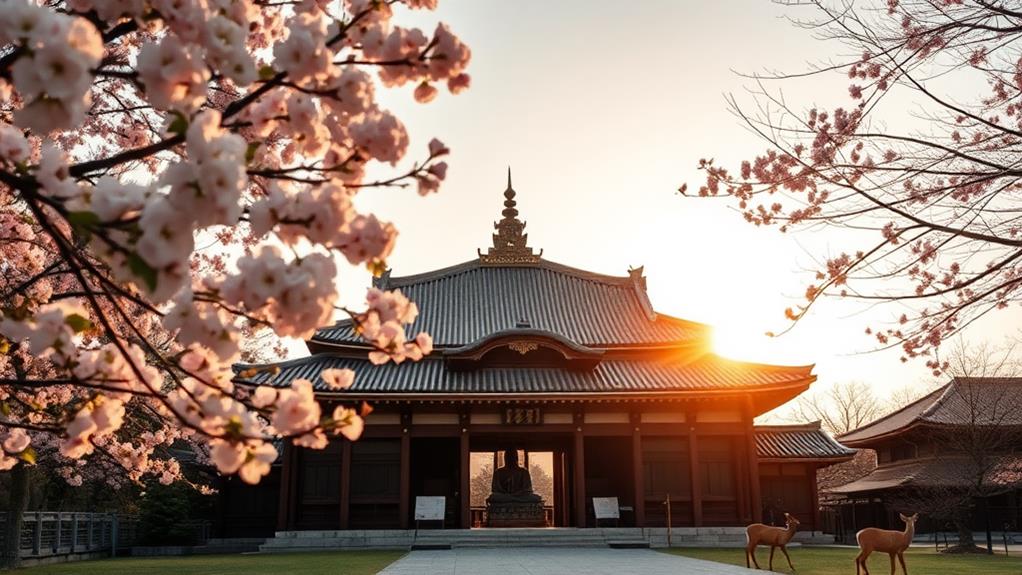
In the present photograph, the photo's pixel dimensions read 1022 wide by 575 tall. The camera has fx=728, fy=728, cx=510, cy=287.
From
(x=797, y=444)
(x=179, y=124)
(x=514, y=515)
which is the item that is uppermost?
(x=179, y=124)

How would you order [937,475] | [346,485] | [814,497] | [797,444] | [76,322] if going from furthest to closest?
[937,475]
[797,444]
[814,497]
[346,485]
[76,322]

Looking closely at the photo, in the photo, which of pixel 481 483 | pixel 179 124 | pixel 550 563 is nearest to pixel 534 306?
pixel 481 483

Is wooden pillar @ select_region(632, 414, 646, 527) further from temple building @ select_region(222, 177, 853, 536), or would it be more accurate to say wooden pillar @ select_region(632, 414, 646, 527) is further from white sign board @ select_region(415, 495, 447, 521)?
white sign board @ select_region(415, 495, 447, 521)

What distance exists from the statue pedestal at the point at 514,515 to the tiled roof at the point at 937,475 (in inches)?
529

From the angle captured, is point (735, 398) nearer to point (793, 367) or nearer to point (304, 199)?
point (793, 367)

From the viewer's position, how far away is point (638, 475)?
20516 millimetres

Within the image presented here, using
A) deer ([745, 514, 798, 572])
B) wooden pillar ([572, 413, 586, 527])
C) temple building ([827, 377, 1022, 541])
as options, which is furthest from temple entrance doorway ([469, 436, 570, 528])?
temple building ([827, 377, 1022, 541])

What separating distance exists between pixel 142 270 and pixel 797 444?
25040mm

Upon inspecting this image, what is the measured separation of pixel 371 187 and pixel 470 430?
18542mm

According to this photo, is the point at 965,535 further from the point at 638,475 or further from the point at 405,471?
the point at 405,471

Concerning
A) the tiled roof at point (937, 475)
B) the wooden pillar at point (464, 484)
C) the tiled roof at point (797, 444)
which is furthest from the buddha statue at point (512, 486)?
the tiled roof at point (937, 475)

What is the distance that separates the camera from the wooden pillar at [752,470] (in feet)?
66.0

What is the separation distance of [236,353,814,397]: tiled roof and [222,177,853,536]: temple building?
2.4 inches

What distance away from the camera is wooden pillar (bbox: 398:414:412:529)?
19984mm
